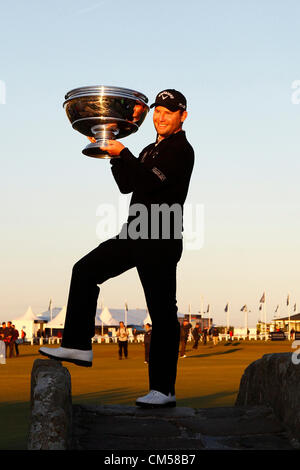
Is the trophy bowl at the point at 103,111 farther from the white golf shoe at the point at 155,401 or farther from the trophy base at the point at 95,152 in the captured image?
the white golf shoe at the point at 155,401

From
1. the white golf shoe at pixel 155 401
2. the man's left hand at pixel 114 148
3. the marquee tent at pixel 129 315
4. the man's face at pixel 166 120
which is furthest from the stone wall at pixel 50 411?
the marquee tent at pixel 129 315

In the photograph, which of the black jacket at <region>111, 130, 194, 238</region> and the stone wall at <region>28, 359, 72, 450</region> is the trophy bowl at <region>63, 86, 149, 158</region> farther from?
the stone wall at <region>28, 359, 72, 450</region>

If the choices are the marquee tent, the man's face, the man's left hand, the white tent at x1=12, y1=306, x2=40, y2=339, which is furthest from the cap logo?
the marquee tent

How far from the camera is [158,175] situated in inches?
167

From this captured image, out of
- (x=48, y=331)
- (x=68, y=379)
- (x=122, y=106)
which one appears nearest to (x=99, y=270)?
(x=68, y=379)

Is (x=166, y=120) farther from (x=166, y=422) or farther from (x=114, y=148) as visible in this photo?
(x=166, y=422)

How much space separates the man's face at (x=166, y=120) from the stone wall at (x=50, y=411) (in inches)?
72.0

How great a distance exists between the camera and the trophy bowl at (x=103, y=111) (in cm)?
443

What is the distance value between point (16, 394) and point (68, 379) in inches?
353

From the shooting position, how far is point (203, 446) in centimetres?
352

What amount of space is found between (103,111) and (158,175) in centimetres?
62

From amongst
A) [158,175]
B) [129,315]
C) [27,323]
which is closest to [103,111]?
[158,175]
